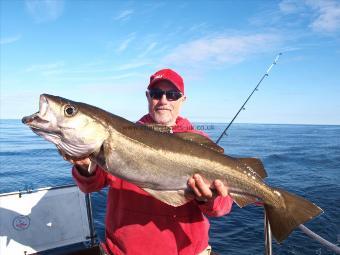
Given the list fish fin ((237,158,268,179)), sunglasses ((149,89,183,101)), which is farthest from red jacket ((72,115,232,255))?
sunglasses ((149,89,183,101))

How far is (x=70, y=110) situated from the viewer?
3.77 meters

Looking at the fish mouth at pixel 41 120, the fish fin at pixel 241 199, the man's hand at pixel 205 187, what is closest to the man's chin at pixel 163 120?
the man's hand at pixel 205 187

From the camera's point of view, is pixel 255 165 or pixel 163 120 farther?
pixel 163 120

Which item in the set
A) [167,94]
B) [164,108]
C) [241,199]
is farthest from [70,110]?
[241,199]

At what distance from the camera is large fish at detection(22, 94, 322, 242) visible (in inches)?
148

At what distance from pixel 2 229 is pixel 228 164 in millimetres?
4972

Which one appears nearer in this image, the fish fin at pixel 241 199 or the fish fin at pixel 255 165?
the fish fin at pixel 241 199

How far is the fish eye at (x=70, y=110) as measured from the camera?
A: 3746 millimetres

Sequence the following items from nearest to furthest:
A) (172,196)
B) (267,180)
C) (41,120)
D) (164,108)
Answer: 1. (41,120)
2. (172,196)
3. (164,108)
4. (267,180)

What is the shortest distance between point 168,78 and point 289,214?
2741 millimetres

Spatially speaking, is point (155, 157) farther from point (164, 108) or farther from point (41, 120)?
point (41, 120)

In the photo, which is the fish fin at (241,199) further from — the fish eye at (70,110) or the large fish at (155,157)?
the fish eye at (70,110)

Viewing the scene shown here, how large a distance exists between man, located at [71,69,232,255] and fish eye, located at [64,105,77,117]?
0.65 meters

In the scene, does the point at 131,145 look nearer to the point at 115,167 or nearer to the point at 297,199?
the point at 115,167
